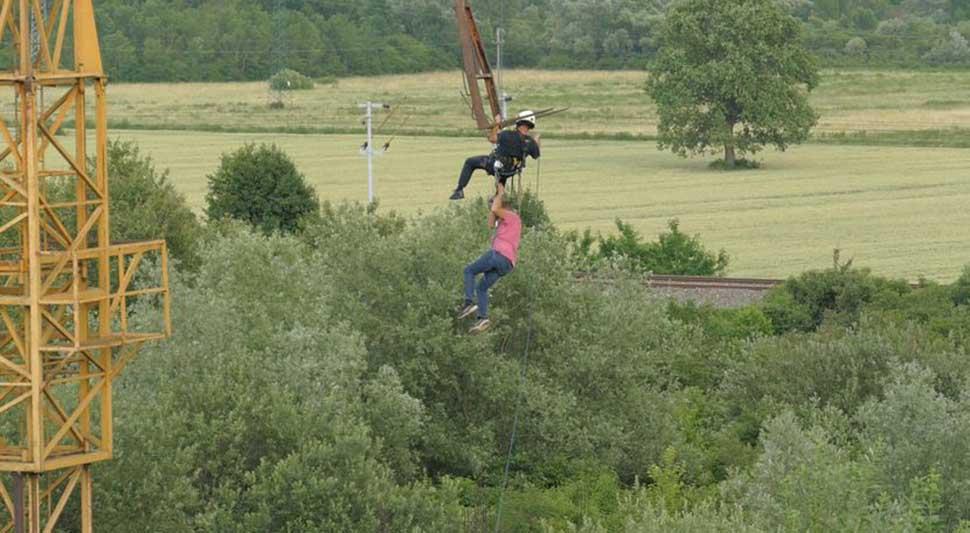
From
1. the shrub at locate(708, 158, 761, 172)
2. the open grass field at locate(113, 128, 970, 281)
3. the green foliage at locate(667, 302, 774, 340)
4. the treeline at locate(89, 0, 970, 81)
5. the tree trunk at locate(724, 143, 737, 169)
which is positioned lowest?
the shrub at locate(708, 158, 761, 172)

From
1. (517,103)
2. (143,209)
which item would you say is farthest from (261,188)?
(517,103)

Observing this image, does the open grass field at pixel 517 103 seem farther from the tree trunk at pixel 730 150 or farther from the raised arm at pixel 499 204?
the raised arm at pixel 499 204

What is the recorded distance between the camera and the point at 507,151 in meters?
29.7

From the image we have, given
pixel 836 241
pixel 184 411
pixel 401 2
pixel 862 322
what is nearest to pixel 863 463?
pixel 184 411

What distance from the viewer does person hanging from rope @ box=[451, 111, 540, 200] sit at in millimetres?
29656

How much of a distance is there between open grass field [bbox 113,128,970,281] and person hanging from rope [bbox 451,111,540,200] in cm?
6478

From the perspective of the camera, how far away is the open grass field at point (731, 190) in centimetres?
10450

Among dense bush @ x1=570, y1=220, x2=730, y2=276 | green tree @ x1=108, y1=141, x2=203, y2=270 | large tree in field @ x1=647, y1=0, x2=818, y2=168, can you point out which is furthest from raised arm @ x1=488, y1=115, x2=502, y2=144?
large tree in field @ x1=647, y1=0, x2=818, y2=168

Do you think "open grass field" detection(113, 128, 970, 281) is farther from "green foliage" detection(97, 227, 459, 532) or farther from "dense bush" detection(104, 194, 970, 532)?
"green foliage" detection(97, 227, 459, 532)

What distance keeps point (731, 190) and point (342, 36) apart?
196ft

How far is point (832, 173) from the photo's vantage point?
449 feet

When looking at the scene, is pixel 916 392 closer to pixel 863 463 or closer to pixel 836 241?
pixel 863 463

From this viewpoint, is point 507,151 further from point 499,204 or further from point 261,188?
point 261,188

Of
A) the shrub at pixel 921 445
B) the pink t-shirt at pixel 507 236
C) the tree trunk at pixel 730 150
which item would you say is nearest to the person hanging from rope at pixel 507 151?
the pink t-shirt at pixel 507 236
